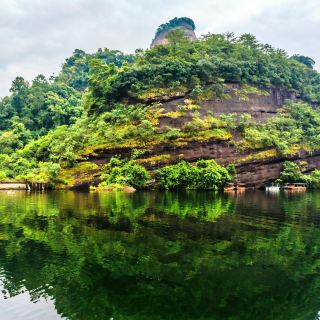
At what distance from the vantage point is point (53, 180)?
180 ft

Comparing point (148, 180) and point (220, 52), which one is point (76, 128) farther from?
point (220, 52)

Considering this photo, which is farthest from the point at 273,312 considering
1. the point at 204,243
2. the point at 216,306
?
the point at 204,243

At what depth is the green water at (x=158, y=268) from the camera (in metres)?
10.6

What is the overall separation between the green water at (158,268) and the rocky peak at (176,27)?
10310 centimetres

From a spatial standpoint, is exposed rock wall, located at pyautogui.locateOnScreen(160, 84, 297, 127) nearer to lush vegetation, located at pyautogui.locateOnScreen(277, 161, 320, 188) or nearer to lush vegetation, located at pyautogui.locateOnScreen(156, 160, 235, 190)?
lush vegetation, located at pyautogui.locateOnScreen(156, 160, 235, 190)

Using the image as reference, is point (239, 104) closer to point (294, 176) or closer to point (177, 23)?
point (294, 176)

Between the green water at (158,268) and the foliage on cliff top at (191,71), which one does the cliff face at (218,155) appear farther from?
the green water at (158,268)

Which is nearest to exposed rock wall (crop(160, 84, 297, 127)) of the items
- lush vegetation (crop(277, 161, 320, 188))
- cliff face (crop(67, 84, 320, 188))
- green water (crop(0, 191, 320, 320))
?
cliff face (crop(67, 84, 320, 188))

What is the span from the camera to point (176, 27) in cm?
11794

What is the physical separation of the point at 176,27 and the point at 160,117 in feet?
216

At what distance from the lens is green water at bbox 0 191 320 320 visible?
10.6m

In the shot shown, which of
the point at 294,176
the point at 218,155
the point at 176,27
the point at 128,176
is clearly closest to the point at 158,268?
the point at 128,176

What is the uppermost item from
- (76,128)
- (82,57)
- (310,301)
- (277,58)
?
(82,57)

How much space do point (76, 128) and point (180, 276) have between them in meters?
57.7
